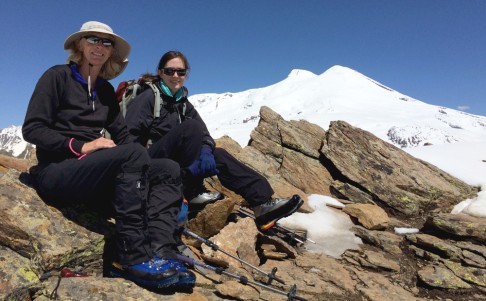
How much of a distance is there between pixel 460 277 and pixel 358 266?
224 centimetres

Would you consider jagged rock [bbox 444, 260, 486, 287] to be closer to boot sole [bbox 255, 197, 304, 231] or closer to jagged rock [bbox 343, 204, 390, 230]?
jagged rock [bbox 343, 204, 390, 230]

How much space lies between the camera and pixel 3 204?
4.55m

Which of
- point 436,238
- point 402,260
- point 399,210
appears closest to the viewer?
point 402,260

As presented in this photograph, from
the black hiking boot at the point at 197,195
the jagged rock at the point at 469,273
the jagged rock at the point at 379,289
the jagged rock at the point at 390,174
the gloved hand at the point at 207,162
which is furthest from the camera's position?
the jagged rock at the point at 390,174

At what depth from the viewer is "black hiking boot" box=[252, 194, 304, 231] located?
23.6 ft

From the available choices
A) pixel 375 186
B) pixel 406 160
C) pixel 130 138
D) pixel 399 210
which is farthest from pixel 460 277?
pixel 130 138

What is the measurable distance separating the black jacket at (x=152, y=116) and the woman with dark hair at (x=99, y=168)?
3.41 ft

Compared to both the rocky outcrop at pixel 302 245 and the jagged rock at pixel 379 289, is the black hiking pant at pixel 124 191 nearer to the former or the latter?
the rocky outcrop at pixel 302 245

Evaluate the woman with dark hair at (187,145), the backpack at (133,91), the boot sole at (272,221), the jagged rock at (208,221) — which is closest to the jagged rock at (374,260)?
the boot sole at (272,221)

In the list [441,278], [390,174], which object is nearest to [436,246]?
[441,278]

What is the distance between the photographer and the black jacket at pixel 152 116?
6.34 meters

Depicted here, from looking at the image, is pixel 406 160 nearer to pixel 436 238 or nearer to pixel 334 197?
pixel 334 197

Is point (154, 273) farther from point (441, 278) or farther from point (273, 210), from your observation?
point (441, 278)

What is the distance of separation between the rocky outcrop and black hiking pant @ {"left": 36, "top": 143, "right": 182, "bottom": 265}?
1.61 ft
